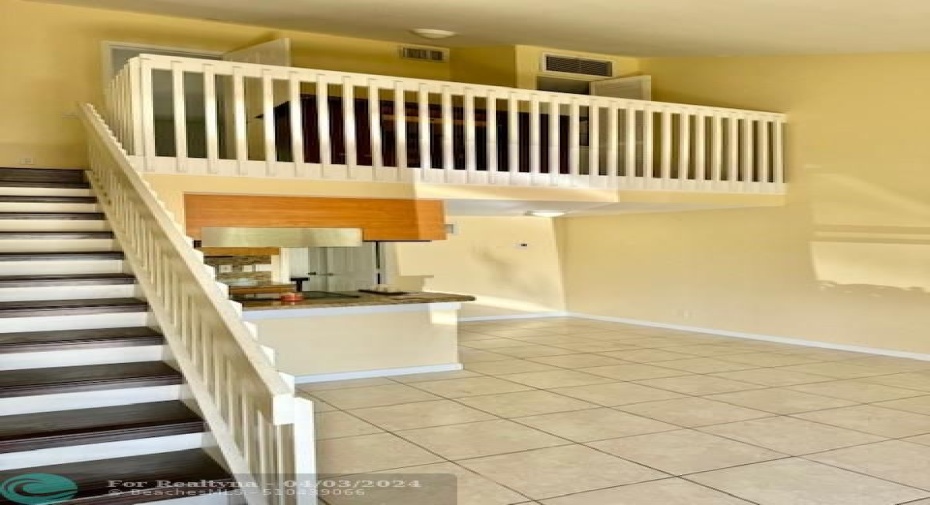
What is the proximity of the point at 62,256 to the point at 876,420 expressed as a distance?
17.3 ft

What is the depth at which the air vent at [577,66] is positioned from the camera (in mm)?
9758

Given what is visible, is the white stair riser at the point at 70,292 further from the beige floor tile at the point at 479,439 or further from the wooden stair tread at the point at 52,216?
the beige floor tile at the point at 479,439

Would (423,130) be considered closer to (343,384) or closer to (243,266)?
(343,384)

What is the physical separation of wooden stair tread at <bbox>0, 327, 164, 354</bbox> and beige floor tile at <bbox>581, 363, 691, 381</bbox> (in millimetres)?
3802

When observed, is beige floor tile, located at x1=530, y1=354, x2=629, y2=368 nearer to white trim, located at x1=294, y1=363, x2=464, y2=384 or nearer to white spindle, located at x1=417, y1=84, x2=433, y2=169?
white trim, located at x1=294, y1=363, x2=464, y2=384

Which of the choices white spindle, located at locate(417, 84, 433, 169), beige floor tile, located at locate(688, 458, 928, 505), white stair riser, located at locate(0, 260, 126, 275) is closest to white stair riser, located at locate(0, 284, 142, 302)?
Answer: white stair riser, located at locate(0, 260, 126, 275)

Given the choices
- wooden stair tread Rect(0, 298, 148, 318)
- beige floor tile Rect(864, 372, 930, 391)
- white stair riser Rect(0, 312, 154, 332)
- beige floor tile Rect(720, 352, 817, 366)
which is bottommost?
beige floor tile Rect(864, 372, 930, 391)

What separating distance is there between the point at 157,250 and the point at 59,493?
5.24 ft

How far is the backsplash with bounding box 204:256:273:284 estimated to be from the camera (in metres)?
10.2

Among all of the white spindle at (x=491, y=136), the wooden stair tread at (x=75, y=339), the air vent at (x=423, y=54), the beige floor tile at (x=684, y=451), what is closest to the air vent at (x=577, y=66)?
the air vent at (x=423, y=54)

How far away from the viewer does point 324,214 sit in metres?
6.55

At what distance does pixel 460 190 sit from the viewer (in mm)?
7031

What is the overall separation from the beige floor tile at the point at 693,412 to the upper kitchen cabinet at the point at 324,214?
247 centimetres

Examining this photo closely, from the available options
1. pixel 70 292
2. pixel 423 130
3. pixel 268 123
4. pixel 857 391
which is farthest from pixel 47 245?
pixel 857 391
